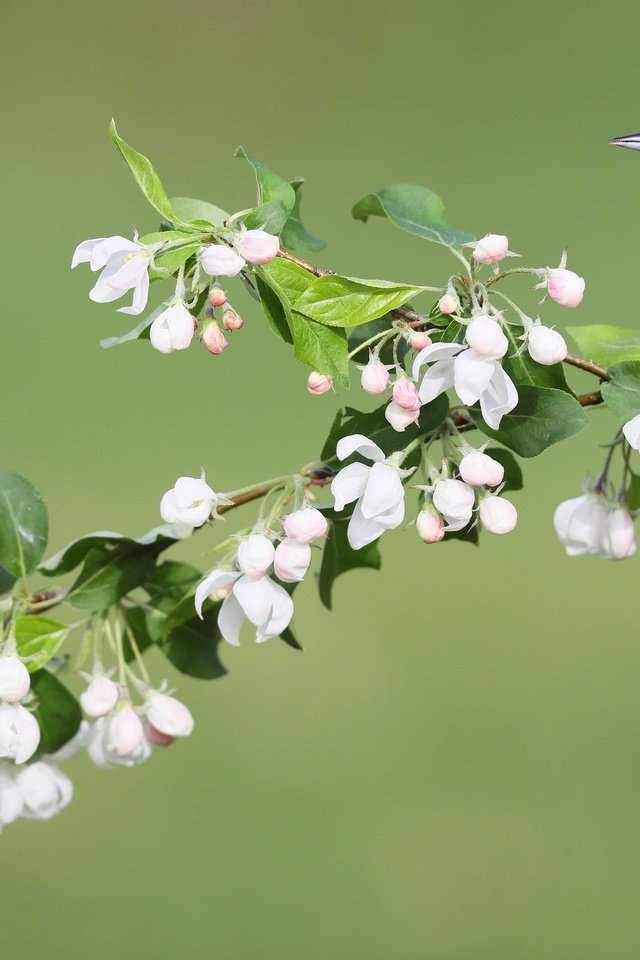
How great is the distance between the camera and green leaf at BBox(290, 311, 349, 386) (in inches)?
14.3

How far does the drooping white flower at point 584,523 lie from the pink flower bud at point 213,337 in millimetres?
182

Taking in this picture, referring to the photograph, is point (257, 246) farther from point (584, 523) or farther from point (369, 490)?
point (584, 523)

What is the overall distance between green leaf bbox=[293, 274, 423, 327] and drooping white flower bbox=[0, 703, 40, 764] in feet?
0.56

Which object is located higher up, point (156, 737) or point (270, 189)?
point (270, 189)

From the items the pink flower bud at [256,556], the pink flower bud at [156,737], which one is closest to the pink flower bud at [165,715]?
the pink flower bud at [156,737]

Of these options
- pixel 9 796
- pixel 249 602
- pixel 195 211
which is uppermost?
pixel 195 211

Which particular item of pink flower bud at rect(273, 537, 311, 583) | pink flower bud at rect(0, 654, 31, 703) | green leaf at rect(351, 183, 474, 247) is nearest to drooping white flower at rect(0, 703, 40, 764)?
pink flower bud at rect(0, 654, 31, 703)

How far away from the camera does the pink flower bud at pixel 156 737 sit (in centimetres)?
48

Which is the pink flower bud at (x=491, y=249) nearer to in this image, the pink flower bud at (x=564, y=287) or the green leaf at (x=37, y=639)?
the pink flower bud at (x=564, y=287)

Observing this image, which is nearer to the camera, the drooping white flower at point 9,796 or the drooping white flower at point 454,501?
the drooping white flower at point 454,501

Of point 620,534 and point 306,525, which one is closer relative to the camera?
point 306,525

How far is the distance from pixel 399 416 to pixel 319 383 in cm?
3

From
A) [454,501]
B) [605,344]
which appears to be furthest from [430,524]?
[605,344]

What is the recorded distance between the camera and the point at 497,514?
1.21 ft
